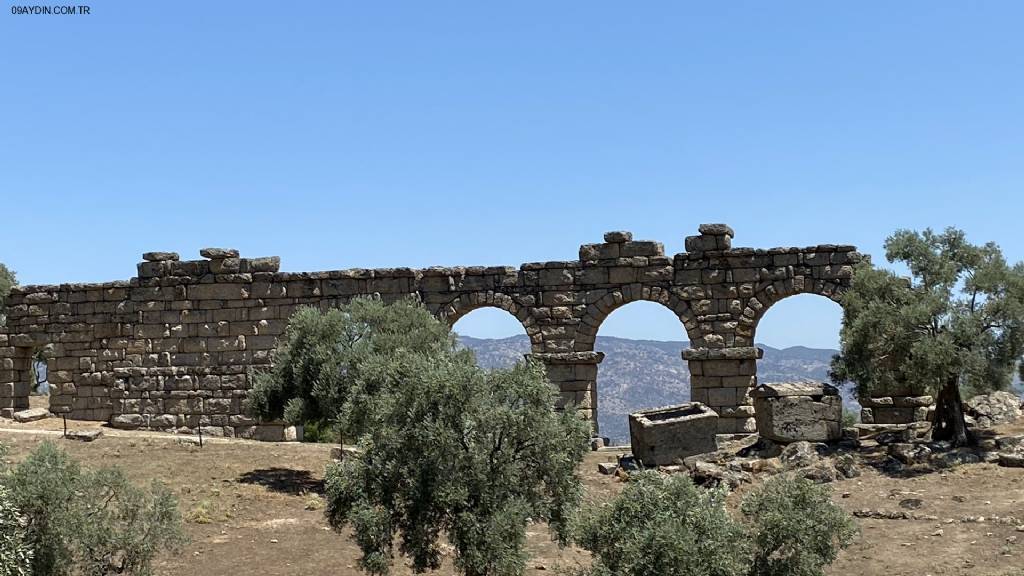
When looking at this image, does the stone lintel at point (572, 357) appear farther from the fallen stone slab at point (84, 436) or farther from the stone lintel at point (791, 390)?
the fallen stone slab at point (84, 436)

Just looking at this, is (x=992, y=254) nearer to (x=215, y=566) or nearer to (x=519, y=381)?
(x=519, y=381)

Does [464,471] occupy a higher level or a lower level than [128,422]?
higher

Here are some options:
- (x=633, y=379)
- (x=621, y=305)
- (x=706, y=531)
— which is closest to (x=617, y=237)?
(x=621, y=305)

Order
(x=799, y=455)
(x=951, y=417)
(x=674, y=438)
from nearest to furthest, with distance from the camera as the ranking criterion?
1. (x=799, y=455)
2. (x=951, y=417)
3. (x=674, y=438)

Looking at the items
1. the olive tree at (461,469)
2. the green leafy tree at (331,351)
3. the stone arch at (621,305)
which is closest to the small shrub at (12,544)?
the olive tree at (461,469)

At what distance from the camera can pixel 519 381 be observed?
1179cm

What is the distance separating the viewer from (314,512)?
56.0ft

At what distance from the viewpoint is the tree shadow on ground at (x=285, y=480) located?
60.1 feet

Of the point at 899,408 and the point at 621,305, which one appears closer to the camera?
the point at 899,408

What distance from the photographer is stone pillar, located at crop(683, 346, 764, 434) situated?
2323 cm

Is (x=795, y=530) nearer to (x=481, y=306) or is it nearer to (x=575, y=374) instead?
(x=575, y=374)

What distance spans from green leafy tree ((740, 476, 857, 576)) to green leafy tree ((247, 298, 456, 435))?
7.90 meters

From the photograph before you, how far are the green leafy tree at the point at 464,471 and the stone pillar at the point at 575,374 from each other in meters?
12.1

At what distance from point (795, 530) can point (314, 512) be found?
8.73 meters
